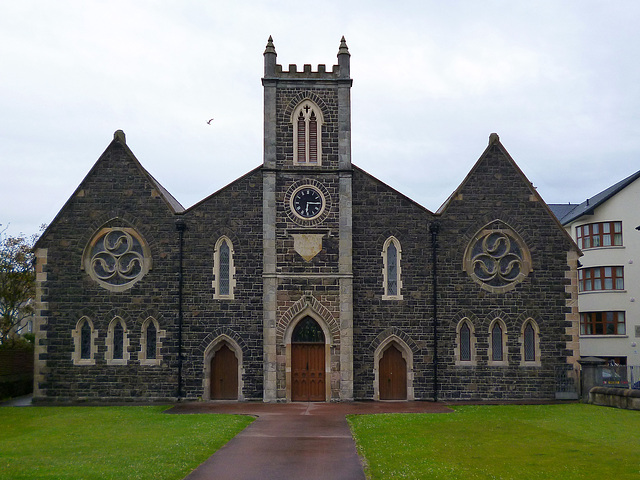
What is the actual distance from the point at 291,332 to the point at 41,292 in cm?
1004

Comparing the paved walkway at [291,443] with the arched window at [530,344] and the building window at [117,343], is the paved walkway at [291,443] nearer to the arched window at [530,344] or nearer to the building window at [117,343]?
the building window at [117,343]

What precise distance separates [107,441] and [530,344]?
1734cm

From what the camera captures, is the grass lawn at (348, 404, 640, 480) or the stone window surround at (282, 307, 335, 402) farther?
the stone window surround at (282, 307, 335, 402)

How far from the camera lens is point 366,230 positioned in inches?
1081

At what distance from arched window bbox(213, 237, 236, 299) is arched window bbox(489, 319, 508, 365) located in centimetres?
1051

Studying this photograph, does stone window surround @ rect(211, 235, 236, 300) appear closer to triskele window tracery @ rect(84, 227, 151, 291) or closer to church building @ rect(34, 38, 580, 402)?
church building @ rect(34, 38, 580, 402)

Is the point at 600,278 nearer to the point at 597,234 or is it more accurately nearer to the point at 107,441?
the point at 597,234

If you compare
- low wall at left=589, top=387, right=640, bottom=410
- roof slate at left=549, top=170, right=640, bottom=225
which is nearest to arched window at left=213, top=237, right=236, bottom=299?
low wall at left=589, top=387, right=640, bottom=410

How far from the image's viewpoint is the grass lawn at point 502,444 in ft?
43.0

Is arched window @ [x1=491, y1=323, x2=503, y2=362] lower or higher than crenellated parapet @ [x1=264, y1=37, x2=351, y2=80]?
lower

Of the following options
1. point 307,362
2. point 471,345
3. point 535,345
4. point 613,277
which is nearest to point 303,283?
point 307,362

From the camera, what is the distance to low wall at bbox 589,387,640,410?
22958 mm

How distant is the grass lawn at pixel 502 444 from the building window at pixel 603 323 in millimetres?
20387

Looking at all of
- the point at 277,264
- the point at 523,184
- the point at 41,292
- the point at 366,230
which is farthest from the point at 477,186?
the point at 41,292
